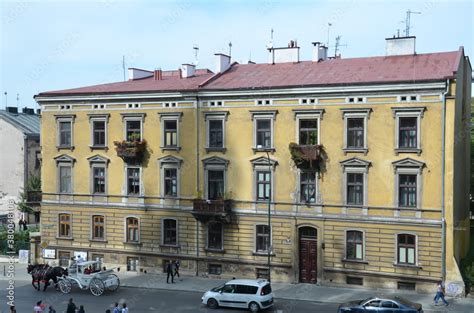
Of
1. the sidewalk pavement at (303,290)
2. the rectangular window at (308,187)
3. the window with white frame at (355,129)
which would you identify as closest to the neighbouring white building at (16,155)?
the sidewalk pavement at (303,290)

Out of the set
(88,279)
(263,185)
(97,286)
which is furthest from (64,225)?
(263,185)

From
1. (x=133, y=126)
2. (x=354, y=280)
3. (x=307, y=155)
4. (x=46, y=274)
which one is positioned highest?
(x=133, y=126)

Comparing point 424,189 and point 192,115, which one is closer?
point 424,189

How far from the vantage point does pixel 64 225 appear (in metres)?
45.9

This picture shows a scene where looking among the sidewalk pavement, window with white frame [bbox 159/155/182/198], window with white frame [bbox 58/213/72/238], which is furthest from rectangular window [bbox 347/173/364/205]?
window with white frame [bbox 58/213/72/238]

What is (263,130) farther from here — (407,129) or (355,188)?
(407,129)

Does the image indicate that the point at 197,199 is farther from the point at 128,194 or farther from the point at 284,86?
the point at 284,86

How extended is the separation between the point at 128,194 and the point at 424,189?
67.2 ft

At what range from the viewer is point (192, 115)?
41438mm

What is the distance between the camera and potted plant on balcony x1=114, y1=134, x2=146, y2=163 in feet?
138

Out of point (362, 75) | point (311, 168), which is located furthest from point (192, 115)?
point (362, 75)

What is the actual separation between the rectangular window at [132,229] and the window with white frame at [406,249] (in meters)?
18.4

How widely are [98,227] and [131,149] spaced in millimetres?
6983

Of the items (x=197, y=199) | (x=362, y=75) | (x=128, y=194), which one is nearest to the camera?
(x=362, y=75)
